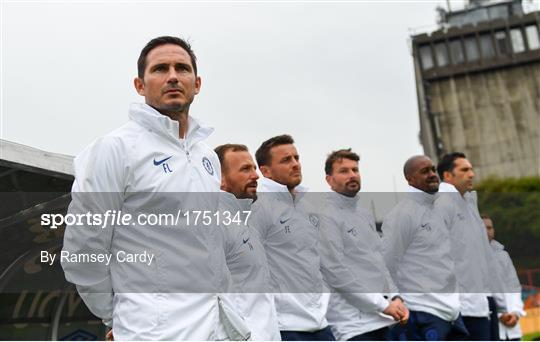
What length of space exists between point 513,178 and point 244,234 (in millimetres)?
34538

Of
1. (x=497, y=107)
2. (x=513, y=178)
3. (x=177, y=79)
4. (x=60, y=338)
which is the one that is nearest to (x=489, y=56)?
(x=497, y=107)

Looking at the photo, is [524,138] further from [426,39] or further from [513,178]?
[426,39]

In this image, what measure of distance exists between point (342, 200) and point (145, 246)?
3.47m

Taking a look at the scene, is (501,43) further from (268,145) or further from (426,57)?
(268,145)

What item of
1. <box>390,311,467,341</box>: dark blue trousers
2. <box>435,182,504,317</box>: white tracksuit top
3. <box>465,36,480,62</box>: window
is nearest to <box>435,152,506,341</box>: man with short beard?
<box>435,182,504,317</box>: white tracksuit top

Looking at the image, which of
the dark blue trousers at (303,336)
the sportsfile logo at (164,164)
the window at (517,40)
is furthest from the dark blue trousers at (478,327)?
the window at (517,40)

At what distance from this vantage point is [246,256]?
5.09m

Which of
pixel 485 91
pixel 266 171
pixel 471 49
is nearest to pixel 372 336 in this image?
pixel 266 171

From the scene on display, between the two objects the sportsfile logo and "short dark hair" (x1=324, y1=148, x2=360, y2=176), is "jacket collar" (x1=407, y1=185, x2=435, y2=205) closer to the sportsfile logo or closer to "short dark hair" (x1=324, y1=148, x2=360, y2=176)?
"short dark hair" (x1=324, y1=148, x2=360, y2=176)

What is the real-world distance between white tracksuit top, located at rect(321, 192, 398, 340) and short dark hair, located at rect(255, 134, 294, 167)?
0.65 meters

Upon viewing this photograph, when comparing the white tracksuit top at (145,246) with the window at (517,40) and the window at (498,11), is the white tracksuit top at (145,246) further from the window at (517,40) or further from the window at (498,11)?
the window at (498,11)

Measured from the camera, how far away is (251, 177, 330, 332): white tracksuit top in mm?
5477

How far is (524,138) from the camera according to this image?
38312 mm

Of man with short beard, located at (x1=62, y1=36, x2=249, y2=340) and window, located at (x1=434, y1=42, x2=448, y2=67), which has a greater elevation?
window, located at (x1=434, y1=42, x2=448, y2=67)
